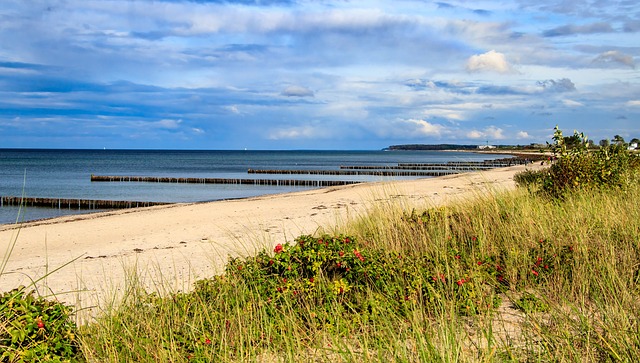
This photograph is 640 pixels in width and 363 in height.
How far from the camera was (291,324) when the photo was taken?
14.6 ft

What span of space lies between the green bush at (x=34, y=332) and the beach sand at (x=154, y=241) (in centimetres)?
156

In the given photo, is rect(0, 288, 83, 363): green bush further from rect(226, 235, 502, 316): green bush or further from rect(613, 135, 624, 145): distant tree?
rect(613, 135, 624, 145): distant tree

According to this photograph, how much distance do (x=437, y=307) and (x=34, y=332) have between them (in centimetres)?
331

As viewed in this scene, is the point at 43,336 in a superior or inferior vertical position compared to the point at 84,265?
superior

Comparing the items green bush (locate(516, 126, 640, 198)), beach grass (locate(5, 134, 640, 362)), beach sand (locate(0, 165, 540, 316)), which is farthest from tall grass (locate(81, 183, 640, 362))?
green bush (locate(516, 126, 640, 198))

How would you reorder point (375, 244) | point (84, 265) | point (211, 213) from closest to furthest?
point (375, 244), point (84, 265), point (211, 213)

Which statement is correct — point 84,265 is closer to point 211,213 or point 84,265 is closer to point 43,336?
point 43,336

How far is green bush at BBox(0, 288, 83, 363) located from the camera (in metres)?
3.46

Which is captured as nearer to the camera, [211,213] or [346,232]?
[346,232]

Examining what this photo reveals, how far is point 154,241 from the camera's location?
1180cm

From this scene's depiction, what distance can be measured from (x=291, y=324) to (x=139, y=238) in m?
8.87

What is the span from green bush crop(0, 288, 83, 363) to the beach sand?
1556mm

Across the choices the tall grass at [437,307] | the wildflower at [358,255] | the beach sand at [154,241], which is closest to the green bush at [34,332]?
the tall grass at [437,307]

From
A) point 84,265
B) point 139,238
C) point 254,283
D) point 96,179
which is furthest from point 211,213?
point 96,179
